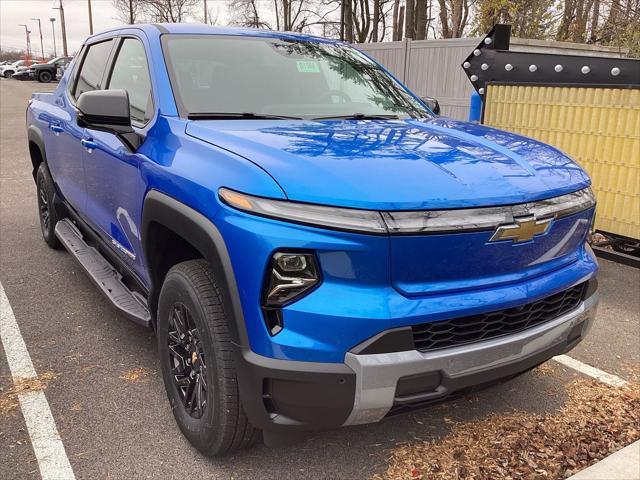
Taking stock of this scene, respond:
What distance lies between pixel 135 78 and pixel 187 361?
1.70 meters

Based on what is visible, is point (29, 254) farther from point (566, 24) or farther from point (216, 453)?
point (566, 24)

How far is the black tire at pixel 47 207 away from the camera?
5059 millimetres

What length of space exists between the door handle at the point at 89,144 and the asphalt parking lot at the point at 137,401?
1176 millimetres

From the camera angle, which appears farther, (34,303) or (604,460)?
(34,303)

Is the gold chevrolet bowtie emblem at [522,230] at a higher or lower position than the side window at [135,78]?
lower

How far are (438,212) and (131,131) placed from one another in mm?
1675

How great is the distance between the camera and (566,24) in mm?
15695

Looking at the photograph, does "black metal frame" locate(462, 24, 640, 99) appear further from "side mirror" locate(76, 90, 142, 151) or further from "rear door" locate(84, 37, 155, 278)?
"side mirror" locate(76, 90, 142, 151)

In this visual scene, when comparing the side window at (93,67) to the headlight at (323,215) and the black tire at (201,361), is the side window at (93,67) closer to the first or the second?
the black tire at (201,361)

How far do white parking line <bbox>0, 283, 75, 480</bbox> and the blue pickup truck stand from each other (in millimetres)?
533

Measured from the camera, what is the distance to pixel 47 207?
5285mm

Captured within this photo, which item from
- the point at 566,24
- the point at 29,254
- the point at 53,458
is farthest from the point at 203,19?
the point at 53,458

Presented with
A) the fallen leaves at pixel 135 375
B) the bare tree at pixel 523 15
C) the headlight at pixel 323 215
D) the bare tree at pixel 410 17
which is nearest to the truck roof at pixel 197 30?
the headlight at pixel 323 215

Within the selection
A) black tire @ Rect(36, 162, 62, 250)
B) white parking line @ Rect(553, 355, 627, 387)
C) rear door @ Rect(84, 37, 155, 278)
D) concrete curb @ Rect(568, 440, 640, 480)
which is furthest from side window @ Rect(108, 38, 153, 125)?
white parking line @ Rect(553, 355, 627, 387)
